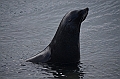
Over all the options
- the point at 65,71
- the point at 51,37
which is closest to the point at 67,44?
the point at 65,71

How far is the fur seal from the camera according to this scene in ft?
20.6

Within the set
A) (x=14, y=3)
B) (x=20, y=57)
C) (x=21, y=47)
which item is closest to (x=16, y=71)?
(x=20, y=57)

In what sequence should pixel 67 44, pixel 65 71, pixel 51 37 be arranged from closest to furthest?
pixel 65 71 < pixel 67 44 < pixel 51 37

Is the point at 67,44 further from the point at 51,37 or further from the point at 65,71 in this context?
the point at 51,37

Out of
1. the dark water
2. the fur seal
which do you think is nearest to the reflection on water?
the dark water

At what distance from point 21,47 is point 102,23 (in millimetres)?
2668

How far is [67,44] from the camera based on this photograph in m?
6.32

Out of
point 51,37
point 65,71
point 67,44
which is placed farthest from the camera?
point 51,37

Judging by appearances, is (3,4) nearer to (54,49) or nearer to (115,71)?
(54,49)

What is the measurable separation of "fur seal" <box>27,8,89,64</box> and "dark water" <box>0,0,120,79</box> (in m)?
0.22

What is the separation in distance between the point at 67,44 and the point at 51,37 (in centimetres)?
219

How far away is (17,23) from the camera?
10.2 metres

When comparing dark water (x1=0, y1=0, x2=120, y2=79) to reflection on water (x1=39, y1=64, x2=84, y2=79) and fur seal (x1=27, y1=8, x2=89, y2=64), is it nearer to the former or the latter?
reflection on water (x1=39, y1=64, x2=84, y2=79)

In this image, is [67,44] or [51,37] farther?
[51,37]
